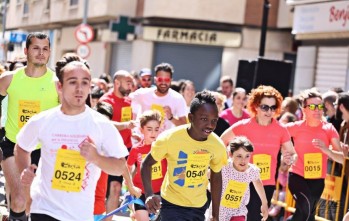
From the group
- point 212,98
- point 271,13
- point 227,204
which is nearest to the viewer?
point 212,98

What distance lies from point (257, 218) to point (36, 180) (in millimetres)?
4021

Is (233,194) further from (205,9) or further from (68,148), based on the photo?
(205,9)

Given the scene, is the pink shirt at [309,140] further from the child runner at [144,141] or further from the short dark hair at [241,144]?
the child runner at [144,141]

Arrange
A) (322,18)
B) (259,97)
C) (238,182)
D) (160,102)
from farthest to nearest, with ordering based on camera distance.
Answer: (322,18) < (160,102) < (259,97) < (238,182)

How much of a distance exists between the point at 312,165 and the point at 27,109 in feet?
12.2

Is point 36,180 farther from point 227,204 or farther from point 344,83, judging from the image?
point 344,83

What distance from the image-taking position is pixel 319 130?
33.5 feet

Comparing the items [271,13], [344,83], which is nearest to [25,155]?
[344,83]

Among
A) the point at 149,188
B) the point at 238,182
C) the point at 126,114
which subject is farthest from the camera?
the point at 126,114

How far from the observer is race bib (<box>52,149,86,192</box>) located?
17.9 feet

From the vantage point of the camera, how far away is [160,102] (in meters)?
11.1

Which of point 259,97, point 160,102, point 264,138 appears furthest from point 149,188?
point 160,102

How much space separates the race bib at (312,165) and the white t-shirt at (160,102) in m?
1.71

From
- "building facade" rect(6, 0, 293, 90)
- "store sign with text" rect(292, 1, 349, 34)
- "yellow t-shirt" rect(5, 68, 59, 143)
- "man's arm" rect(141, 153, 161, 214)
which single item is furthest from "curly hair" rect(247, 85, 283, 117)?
"building facade" rect(6, 0, 293, 90)
